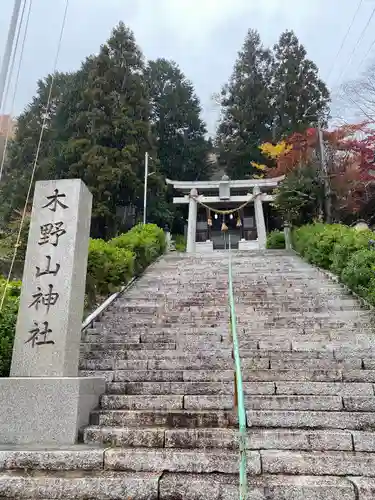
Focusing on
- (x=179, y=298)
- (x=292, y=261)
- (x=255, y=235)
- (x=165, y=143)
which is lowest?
(x=179, y=298)

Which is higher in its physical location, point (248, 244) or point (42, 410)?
point (248, 244)

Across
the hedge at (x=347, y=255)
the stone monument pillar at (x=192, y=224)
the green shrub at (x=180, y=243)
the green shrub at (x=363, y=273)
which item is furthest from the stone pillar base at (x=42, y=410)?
the green shrub at (x=180, y=243)

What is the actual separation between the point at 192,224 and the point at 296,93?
620 inches

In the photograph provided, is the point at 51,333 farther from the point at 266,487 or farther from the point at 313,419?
the point at 313,419

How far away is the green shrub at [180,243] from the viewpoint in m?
24.7

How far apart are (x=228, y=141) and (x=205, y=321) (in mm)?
27981

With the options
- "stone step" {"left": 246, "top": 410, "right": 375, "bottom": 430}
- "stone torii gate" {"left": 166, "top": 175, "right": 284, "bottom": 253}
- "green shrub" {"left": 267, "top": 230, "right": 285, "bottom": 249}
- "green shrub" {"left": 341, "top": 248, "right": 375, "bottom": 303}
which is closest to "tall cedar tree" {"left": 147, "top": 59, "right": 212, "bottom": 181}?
"stone torii gate" {"left": 166, "top": 175, "right": 284, "bottom": 253}

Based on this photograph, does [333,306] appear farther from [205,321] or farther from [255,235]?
[255,235]

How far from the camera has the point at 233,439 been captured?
3.21 meters

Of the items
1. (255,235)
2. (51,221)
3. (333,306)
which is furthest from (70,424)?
(255,235)

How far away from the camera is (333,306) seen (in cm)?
727

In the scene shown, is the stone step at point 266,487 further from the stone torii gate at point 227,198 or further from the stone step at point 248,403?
the stone torii gate at point 227,198

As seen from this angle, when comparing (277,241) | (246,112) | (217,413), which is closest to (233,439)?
(217,413)

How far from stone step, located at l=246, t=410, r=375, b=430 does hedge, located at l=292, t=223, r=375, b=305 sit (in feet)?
11.3
